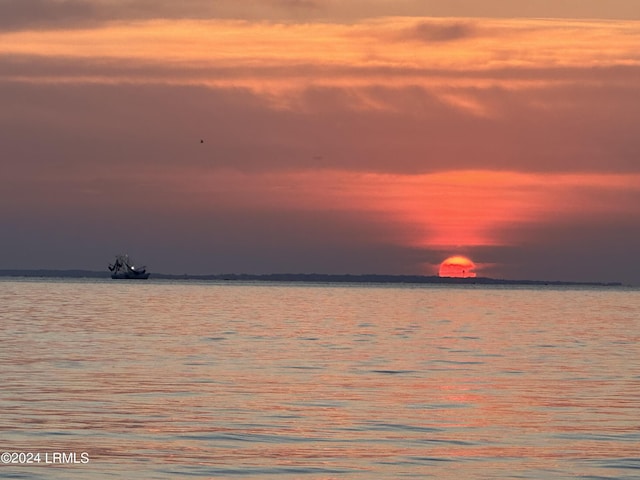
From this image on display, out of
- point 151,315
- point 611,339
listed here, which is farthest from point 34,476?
point 151,315

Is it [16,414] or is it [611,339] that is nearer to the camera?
[16,414]

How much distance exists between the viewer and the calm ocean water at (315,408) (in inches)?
973

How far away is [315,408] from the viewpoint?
108 ft

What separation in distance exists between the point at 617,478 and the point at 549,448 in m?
3.49

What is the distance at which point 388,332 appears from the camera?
7331 cm

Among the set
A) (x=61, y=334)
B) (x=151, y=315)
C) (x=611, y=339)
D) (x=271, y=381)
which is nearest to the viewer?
(x=271, y=381)

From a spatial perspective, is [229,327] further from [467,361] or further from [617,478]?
[617,478]

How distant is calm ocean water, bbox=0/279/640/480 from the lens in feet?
81.1

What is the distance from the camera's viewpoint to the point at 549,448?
2703 centimetres

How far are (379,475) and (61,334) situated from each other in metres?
42.5

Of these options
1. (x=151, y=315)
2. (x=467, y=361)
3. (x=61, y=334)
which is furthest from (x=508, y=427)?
(x=151, y=315)

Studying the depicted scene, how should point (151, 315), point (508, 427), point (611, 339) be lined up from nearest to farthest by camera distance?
point (508, 427) < point (611, 339) < point (151, 315)

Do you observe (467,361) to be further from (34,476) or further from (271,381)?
(34,476)

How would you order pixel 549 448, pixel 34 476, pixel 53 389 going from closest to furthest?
1. pixel 34 476
2. pixel 549 448
3. pixel 53 389
